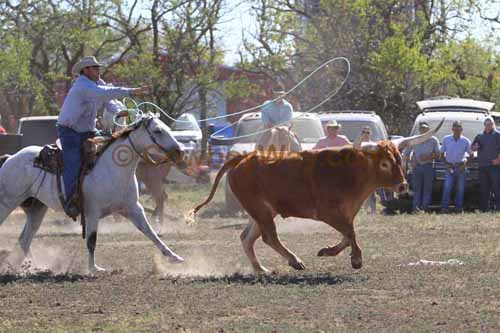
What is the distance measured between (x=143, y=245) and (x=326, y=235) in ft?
8.44

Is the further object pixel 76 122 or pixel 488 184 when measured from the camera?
pixel 488 184

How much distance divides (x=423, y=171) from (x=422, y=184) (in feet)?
0.79

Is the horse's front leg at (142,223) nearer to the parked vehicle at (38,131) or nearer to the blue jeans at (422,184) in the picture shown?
the blue jeans at (422,184)

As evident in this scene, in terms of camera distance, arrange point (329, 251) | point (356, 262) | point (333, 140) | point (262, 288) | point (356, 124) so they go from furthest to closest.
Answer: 1. point (356, 124)
2. point (333, 140)
3. point (329, 251)
4. point (356, 262)
5. point (262, 288)

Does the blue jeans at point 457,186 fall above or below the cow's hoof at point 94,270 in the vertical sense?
below

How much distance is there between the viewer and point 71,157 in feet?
38.4

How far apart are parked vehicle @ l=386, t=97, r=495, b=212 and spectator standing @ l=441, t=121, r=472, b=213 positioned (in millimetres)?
316

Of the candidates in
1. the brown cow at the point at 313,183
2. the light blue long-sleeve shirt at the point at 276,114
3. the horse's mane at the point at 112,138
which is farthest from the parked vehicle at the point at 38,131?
the brown cow at the point at 313,183

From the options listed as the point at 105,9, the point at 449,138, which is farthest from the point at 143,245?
the point at 105,9

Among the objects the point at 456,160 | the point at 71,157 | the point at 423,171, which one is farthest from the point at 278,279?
the point at 456,160

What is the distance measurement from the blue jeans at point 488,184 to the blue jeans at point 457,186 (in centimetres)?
35

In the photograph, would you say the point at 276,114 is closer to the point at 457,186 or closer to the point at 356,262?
the point at 457,186

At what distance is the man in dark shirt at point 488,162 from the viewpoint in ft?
66.6

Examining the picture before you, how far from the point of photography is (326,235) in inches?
613
